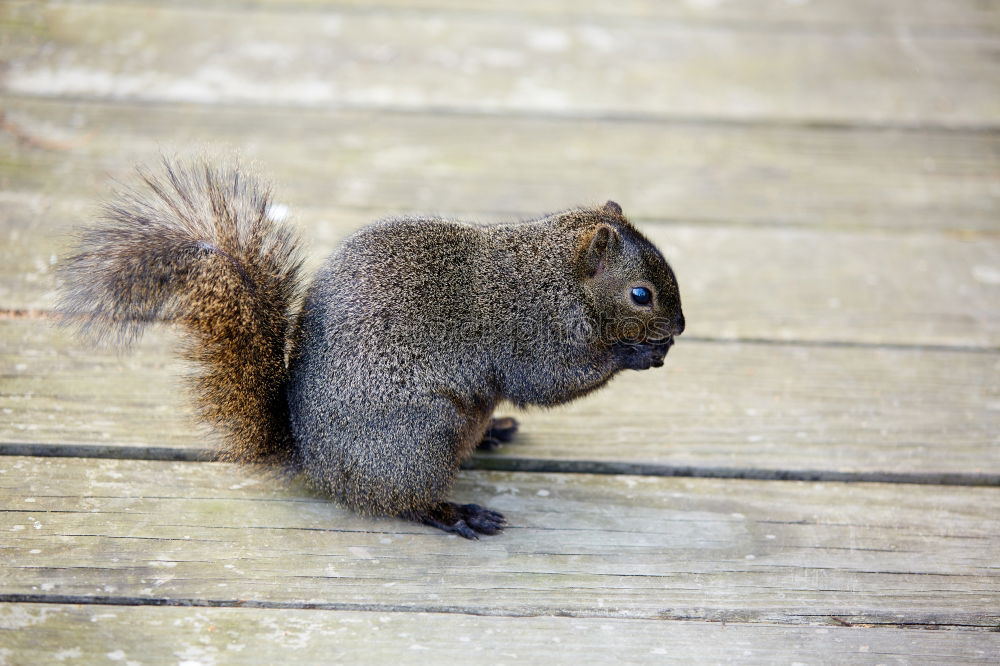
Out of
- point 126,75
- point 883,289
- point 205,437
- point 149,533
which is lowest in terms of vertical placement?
point 149,533

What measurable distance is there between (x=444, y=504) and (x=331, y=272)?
0.53m

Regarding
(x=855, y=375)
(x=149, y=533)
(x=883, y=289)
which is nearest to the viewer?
(x=149, y=533)

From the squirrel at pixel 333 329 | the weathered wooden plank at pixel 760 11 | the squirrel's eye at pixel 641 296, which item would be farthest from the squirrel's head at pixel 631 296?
the weathered wooden plank at pixel 760 11

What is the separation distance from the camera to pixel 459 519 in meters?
2.06

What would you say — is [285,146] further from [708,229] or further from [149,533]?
[149,533]

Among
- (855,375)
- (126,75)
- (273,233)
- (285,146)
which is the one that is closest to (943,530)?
(855,375)

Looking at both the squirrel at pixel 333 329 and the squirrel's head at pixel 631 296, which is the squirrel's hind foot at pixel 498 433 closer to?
the squirrel at pixel 333 329

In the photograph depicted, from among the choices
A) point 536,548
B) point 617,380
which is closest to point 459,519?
point 536,548

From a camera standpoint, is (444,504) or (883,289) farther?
(883,289)

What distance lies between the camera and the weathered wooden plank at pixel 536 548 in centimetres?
191

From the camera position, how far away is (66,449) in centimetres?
218

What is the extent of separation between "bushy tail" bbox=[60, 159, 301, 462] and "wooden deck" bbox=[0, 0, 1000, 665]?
0.22 metres

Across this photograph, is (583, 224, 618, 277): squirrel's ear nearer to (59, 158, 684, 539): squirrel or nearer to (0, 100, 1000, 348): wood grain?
(59, 158, 684, 539): squirrel

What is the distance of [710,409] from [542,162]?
1.24m
